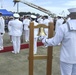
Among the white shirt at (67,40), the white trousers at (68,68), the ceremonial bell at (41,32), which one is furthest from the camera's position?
the ceremonial bell at (41,32)

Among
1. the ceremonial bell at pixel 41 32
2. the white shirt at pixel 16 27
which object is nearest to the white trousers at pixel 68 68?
the ceremonial bell at pixel 41 32

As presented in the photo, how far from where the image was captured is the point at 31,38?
17.0 feet

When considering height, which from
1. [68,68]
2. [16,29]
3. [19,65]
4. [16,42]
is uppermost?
[16,29]

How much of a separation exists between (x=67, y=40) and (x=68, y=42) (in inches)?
1.6

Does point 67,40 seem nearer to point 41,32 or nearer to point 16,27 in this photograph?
point 41,32

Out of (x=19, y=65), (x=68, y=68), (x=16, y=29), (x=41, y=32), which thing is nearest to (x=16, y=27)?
(x=16, y=29)

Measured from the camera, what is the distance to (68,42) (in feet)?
13.2

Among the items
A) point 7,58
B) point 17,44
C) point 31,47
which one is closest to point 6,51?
point 17,44

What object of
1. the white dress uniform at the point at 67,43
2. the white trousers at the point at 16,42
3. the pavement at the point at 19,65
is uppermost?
the white dress uniform at the point at 67,43

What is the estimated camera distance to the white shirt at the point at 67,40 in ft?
12.9

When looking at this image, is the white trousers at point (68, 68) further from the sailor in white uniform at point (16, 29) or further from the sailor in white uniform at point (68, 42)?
the sailor in white uniform at point (16, 29)

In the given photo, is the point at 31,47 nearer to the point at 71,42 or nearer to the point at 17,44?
the point at 71,42

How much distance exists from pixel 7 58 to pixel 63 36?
17.0 ft

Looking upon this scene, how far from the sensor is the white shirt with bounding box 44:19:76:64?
3.94m
